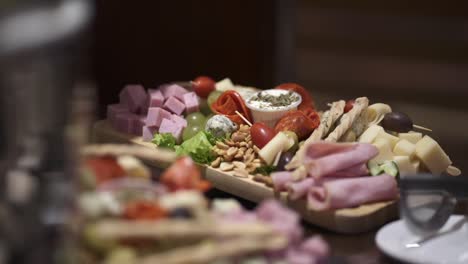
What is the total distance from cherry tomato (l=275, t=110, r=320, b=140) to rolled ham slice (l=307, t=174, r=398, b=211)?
339mm

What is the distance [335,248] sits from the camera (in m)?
1.76

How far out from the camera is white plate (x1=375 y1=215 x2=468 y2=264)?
1.62m

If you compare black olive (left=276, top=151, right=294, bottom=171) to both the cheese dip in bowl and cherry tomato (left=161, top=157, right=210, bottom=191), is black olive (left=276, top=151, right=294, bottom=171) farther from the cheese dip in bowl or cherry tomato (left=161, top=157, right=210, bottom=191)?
cherry tomato (left=161, top=157, right=210, bottom=191)

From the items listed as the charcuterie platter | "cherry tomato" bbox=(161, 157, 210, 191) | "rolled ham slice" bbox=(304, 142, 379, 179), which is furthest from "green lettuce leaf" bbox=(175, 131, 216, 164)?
"cherry tomato" bbox=(161, 157, 210, 191)

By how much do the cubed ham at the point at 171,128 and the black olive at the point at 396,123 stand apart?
52 cm

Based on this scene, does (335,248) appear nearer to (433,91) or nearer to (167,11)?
(167,11)

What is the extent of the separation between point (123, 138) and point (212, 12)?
148 centimetres

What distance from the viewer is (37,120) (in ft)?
3.92

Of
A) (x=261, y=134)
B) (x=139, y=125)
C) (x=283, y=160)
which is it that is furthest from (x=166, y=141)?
(x=283, y=160)

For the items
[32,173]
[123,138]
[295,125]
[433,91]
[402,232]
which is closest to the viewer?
[32,173]

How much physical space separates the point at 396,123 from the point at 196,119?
512mm

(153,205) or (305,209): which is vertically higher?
(153,205)

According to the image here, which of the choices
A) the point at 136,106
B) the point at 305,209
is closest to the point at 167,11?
the point at 136,106

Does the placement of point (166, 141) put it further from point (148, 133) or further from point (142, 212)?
point (142, 212)
